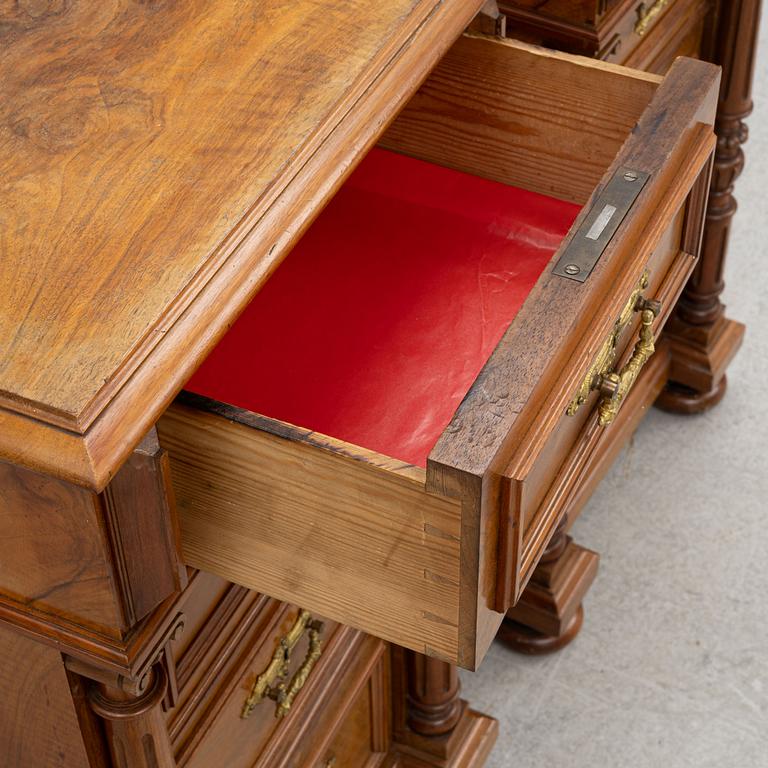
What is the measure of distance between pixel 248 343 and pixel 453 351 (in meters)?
0.15

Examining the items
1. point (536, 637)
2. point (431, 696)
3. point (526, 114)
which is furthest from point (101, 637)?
point (536, 637)

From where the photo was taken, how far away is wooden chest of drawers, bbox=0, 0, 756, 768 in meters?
0.69

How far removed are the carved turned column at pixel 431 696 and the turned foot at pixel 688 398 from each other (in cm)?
58

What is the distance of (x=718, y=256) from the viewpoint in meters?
1.67

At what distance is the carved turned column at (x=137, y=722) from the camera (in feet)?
2.74

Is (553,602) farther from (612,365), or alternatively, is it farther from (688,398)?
(612,365)

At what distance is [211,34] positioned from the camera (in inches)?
33.6

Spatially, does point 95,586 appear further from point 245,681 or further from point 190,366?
point 245,681

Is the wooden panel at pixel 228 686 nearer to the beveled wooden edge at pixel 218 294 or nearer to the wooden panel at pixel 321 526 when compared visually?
the wooden panel at pixel 321 526

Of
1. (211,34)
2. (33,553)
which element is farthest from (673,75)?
(33,553)

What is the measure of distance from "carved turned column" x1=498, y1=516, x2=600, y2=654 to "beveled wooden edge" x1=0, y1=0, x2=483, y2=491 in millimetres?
728

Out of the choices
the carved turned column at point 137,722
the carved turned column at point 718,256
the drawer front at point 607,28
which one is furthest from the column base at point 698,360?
the carved turned column at point 137,722

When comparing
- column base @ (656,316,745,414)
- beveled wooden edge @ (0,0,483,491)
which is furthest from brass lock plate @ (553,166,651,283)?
column base @ (656,316,745,414)

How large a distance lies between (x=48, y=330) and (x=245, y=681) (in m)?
0.43
